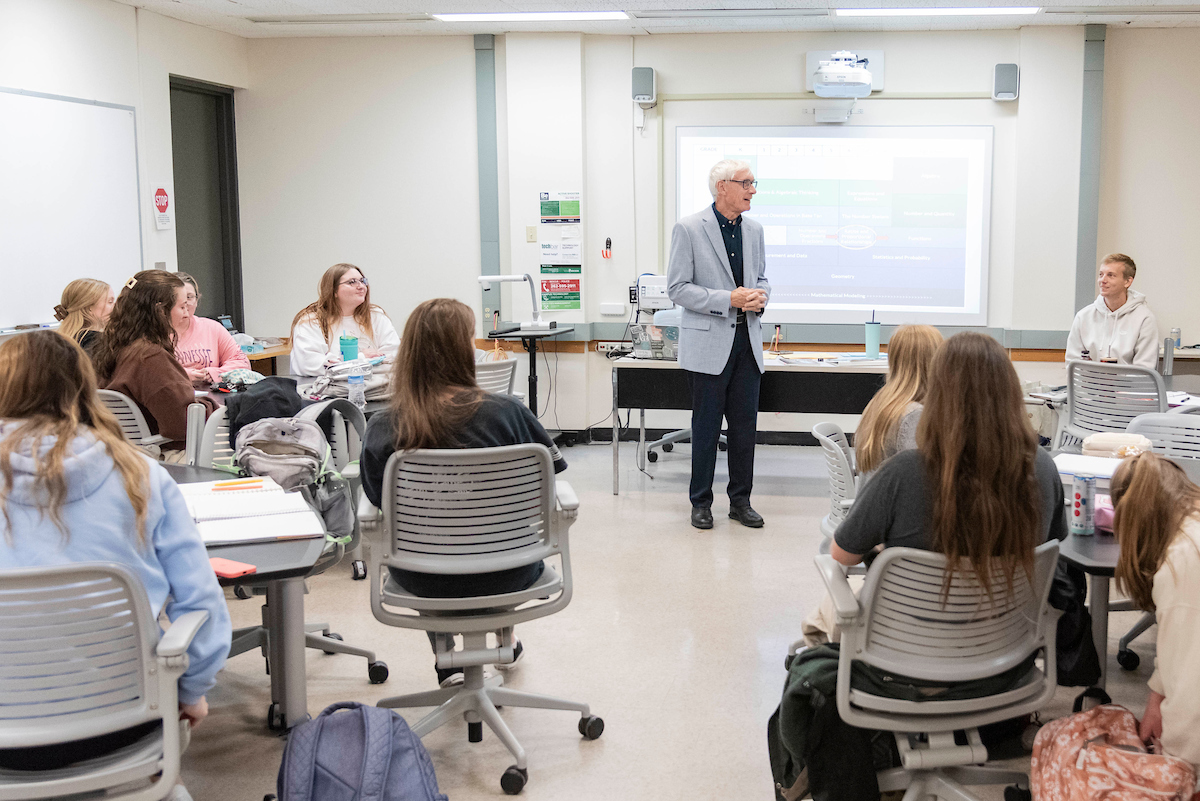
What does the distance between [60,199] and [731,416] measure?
3.54 meters

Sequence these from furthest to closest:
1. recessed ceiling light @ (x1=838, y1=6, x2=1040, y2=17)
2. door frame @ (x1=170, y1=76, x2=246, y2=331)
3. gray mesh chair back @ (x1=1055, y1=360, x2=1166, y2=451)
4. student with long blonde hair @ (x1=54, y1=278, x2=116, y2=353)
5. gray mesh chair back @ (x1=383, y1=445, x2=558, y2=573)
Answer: door frame @ (x1=170, y1=76, x2=246, y2=331)
recessed ceiling light @ (x1=838, y1=6, x2=1040, y2=17)
student with long blonde hair @ (x1=54, y1=278, x2=116, y2=353)
gray mesh chair back @ (x1=1055, y1=360, x2=1166, y2=451)
gray mesh chair back @ (x1=383, y1=445, x2=558, y2=573)

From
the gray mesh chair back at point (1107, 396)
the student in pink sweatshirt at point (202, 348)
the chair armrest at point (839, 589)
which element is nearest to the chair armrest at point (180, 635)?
the chair armrest at point (839, 589)

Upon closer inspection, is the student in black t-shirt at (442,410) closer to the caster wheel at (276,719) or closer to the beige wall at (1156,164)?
the caster wheel at (276,719)

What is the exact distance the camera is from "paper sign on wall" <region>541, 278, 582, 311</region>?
6762 mm

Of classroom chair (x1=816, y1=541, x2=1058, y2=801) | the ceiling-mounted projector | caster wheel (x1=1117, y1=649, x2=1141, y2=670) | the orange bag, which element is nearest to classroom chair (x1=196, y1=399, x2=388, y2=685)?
classroom chair (x1=816, y1=541, x2=1058, y2=801)

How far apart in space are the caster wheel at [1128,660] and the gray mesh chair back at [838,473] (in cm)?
104

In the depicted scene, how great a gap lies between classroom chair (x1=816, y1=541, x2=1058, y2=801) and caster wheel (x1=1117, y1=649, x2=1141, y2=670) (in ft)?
4.22

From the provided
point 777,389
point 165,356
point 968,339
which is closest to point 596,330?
point 777,389

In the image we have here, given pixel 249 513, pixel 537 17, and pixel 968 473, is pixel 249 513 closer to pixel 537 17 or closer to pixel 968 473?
pixel 968 473

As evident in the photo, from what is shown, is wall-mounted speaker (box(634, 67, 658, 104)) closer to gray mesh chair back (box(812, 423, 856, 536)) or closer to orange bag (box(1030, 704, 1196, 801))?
gray mesh chair back (box(812, 423, 856, 536))

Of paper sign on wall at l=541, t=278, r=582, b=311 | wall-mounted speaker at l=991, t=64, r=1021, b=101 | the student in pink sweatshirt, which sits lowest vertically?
the student in pink sweatshirt

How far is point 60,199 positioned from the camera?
527 cm

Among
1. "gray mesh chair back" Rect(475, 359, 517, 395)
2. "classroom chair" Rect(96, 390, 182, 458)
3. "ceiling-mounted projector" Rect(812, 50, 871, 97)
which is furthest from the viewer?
"ceiling-mounted projector" Rect(812, 50, 871, 97)

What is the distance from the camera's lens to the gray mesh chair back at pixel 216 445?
10.5 ft
